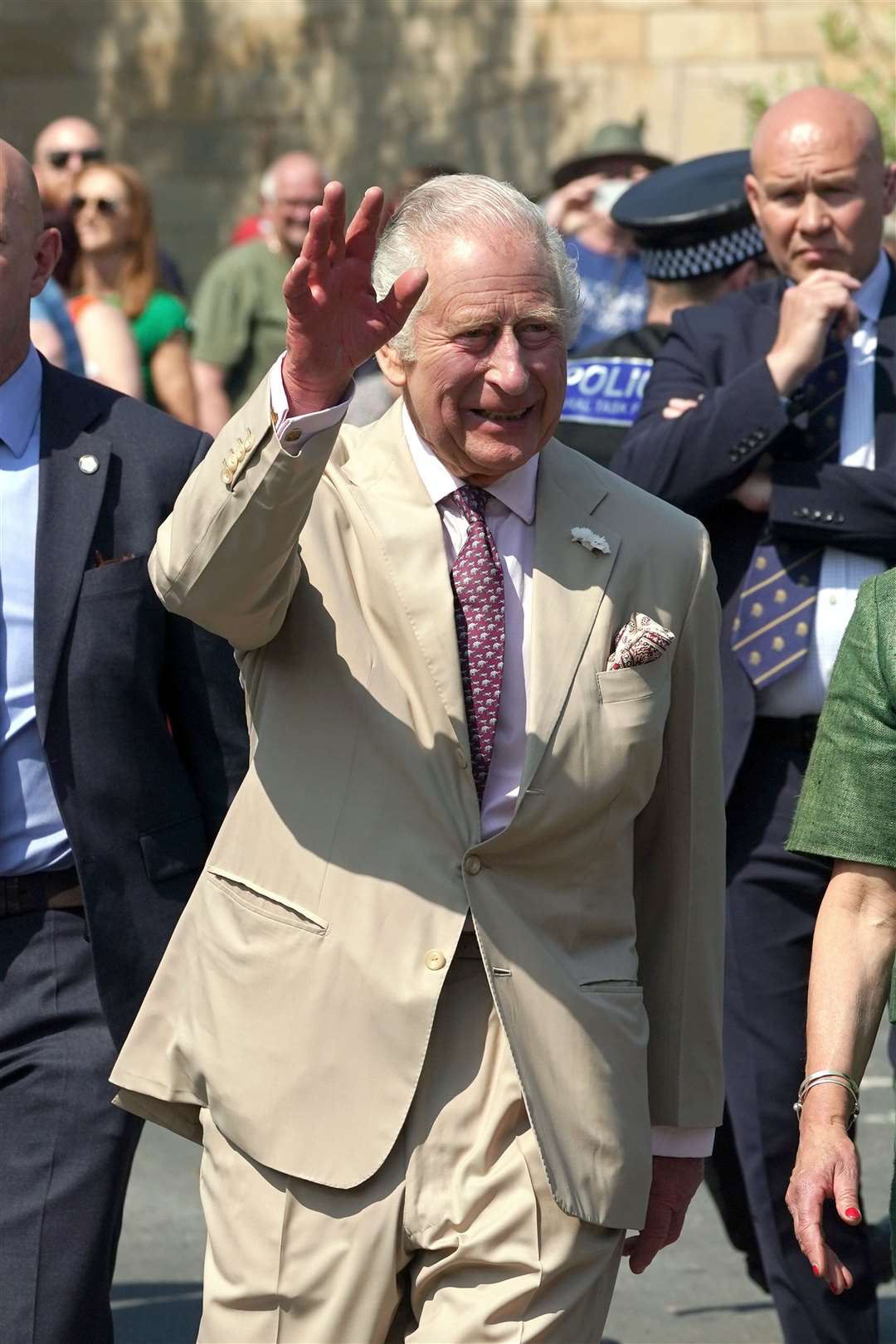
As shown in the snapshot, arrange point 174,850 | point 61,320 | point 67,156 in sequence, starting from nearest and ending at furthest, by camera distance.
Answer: point 174,850, point 61,320, point 67,156

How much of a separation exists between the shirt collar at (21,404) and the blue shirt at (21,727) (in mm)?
76

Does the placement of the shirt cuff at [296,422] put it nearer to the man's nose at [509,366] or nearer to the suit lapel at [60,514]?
the man's nose at [509,366]

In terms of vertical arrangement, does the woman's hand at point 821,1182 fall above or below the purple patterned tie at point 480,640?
below

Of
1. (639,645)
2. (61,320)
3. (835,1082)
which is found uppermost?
(61,320)

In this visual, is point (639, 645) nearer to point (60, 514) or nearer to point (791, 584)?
point (60, 514)

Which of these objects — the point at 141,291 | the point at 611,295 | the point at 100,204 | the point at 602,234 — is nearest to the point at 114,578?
the point at 611,295

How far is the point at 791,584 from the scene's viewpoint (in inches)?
182

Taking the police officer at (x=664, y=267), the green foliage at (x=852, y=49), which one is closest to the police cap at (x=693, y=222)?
the police officer at (x=664, y=267)

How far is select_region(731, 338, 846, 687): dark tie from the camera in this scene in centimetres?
454

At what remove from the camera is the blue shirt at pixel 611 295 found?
323 inches

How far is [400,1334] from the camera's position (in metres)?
3.25

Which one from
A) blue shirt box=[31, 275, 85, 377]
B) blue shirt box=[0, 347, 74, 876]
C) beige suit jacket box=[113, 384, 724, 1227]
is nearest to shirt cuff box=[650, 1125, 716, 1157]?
beige suit jacket box=[113, 384, 724, 1227]

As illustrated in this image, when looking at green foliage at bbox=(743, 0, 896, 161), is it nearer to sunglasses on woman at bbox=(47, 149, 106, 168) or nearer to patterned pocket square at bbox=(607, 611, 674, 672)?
sunglasses on woman at bbox=(47, 149, 106, 168)

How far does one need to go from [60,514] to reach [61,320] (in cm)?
324
